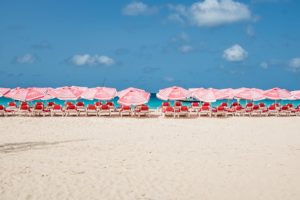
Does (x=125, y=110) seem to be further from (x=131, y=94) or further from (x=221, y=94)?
(x=221, y=94)

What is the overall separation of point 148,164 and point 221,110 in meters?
13.5

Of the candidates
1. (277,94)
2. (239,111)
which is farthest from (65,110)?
(277,94)

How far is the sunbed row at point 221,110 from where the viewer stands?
21.1 meters

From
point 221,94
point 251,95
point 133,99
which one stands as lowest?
point 133,99

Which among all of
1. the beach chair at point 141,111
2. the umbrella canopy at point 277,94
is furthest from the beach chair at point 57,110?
the umbrella canopy at point 277,94

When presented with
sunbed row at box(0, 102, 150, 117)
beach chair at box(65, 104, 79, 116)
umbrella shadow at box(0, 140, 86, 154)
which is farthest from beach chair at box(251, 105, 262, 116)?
umbrella shadow at box(0, 140, 86, 154)

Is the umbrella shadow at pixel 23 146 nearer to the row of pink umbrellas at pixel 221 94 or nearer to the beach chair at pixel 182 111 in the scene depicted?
the beach chair at pixel 182 111

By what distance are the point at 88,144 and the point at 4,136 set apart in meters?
3.30

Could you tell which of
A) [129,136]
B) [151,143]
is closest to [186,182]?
[151,143]

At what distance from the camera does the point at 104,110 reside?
69.5ft

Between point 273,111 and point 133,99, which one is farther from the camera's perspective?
point 273,111

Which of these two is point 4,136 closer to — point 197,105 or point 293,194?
point 293,194

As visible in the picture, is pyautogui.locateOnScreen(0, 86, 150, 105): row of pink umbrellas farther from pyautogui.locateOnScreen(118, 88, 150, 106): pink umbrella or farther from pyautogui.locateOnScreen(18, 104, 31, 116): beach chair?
pyautogui.locateOnScreen(18, 104, 31, 116): beach chair

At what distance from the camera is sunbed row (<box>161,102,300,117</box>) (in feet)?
69.1
